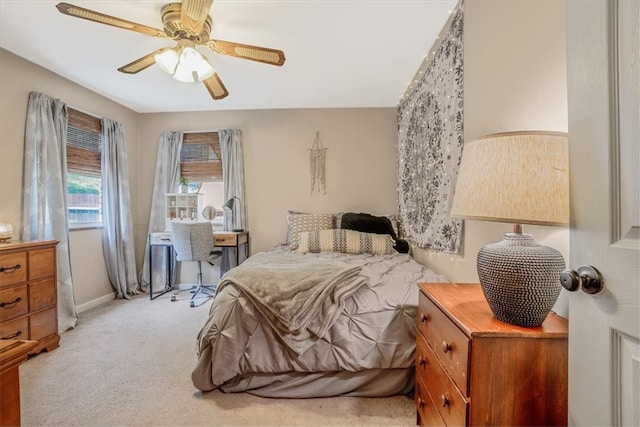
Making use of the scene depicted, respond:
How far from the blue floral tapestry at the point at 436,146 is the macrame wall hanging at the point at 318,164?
1090 millimetres

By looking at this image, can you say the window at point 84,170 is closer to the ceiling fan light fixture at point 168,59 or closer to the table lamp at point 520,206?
the ceiling fan light fixture at point 168,59

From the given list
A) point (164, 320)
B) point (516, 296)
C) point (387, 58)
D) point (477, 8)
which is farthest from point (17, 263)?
point (477, 8)

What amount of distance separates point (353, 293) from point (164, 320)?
6.99 feet

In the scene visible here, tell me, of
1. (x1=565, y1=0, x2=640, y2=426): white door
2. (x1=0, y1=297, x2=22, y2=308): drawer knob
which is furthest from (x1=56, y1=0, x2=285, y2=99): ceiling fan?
(x1=0, y1=297, x2=22, y2=308): drawer knob

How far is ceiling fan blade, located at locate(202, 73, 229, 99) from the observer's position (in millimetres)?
2253

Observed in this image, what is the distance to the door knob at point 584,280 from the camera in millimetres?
603

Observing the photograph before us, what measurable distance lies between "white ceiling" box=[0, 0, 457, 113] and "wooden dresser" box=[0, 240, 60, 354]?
1598 millimetres

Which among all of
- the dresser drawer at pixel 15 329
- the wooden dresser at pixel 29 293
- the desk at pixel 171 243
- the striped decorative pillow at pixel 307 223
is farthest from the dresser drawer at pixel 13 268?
the striped decorative pillow at pixel 307 223

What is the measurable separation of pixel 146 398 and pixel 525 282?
2.00 metres

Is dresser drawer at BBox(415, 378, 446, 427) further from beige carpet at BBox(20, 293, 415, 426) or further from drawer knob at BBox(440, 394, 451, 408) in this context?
beige carpet at BBox(20, 293, 415, 426)

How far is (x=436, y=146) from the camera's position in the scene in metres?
2.19

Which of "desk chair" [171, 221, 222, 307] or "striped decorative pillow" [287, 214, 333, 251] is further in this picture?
"striped decorative pillow" [287, 214, 333, 251]

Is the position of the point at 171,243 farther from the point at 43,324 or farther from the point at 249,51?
the point at 249,51

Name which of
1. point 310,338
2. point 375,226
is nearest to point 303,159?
point 375,226
